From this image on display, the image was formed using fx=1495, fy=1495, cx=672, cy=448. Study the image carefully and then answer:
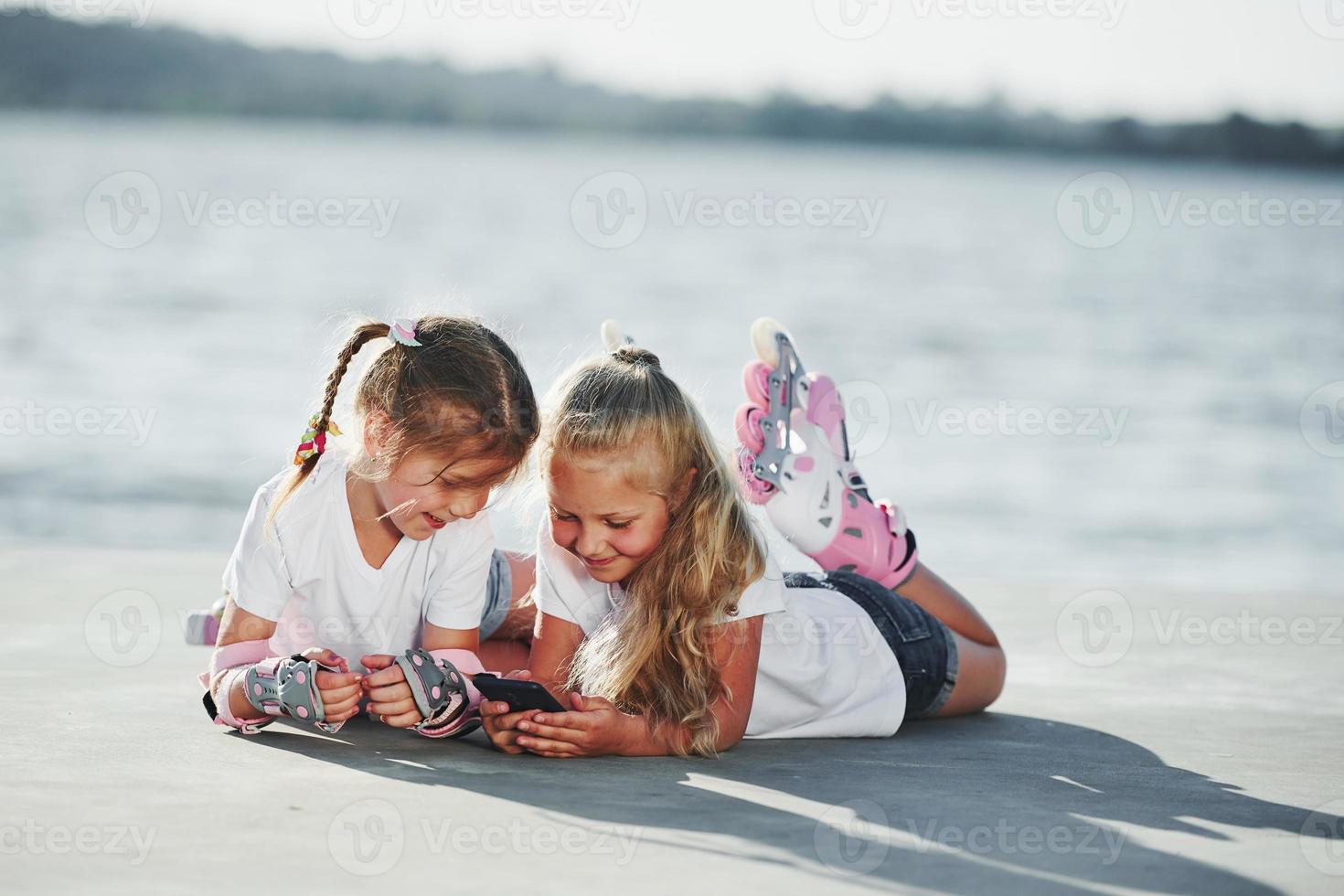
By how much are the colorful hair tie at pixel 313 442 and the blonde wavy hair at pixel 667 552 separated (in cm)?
46

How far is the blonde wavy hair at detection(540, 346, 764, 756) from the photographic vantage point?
10.3ft

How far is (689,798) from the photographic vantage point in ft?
9.27

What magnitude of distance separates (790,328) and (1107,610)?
12.5 meters

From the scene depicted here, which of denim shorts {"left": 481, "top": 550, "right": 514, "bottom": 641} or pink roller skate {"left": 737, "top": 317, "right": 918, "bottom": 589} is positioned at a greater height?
pink roller skate {"left": 737, "top": 317, "right": 918, "bottom": 589}

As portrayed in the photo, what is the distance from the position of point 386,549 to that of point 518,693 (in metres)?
0.50

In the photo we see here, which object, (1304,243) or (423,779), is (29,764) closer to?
(423,779)

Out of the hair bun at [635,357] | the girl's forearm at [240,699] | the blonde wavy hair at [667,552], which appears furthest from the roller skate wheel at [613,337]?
the girl's forearm at [240,699]

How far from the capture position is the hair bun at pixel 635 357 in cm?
A: 328

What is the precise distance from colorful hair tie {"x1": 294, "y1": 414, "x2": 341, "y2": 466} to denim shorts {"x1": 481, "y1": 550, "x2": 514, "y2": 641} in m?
0.76

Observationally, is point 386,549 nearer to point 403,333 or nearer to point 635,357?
point 403,333
